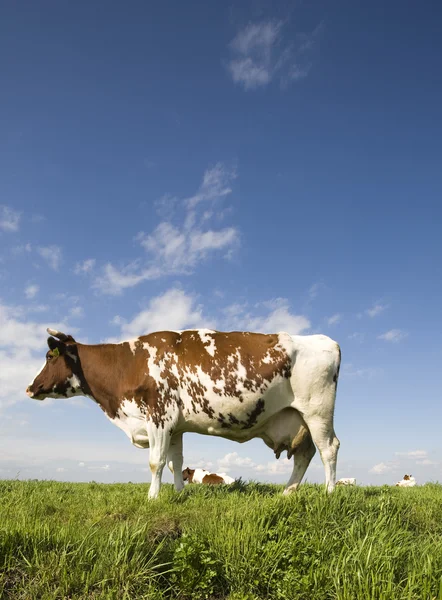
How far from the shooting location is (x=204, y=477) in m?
22.5

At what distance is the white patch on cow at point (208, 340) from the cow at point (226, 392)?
0.02 meters

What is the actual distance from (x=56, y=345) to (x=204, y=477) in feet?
43.5

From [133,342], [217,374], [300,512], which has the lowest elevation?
[300,512]

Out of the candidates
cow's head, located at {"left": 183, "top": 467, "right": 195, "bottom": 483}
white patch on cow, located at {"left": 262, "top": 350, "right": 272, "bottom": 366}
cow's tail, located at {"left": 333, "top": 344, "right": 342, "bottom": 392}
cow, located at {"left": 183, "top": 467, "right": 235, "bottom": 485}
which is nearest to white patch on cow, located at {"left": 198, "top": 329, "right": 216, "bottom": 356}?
white patch on cow, located at {"left": 262, "top": 350, "right": 272, "bottom": 366}

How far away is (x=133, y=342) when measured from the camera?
10.9 m

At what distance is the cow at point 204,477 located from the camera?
22.2 metres

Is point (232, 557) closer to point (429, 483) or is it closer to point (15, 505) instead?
point (15, 505)

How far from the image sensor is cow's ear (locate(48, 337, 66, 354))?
11.4m

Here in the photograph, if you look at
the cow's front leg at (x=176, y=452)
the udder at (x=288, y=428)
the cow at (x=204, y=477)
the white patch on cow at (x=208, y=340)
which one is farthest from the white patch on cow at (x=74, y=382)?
the cow at (x=204, y=477)

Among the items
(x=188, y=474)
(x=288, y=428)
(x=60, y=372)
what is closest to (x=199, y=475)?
(x=188, y=474)

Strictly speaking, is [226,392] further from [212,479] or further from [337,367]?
[212,479]

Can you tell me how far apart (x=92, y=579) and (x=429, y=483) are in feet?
42.9

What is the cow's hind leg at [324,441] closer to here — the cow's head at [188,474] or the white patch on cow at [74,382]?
the white patch on cow at [74,382]

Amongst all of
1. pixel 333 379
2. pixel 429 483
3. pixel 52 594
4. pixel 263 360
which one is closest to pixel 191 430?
pixel 263 360
